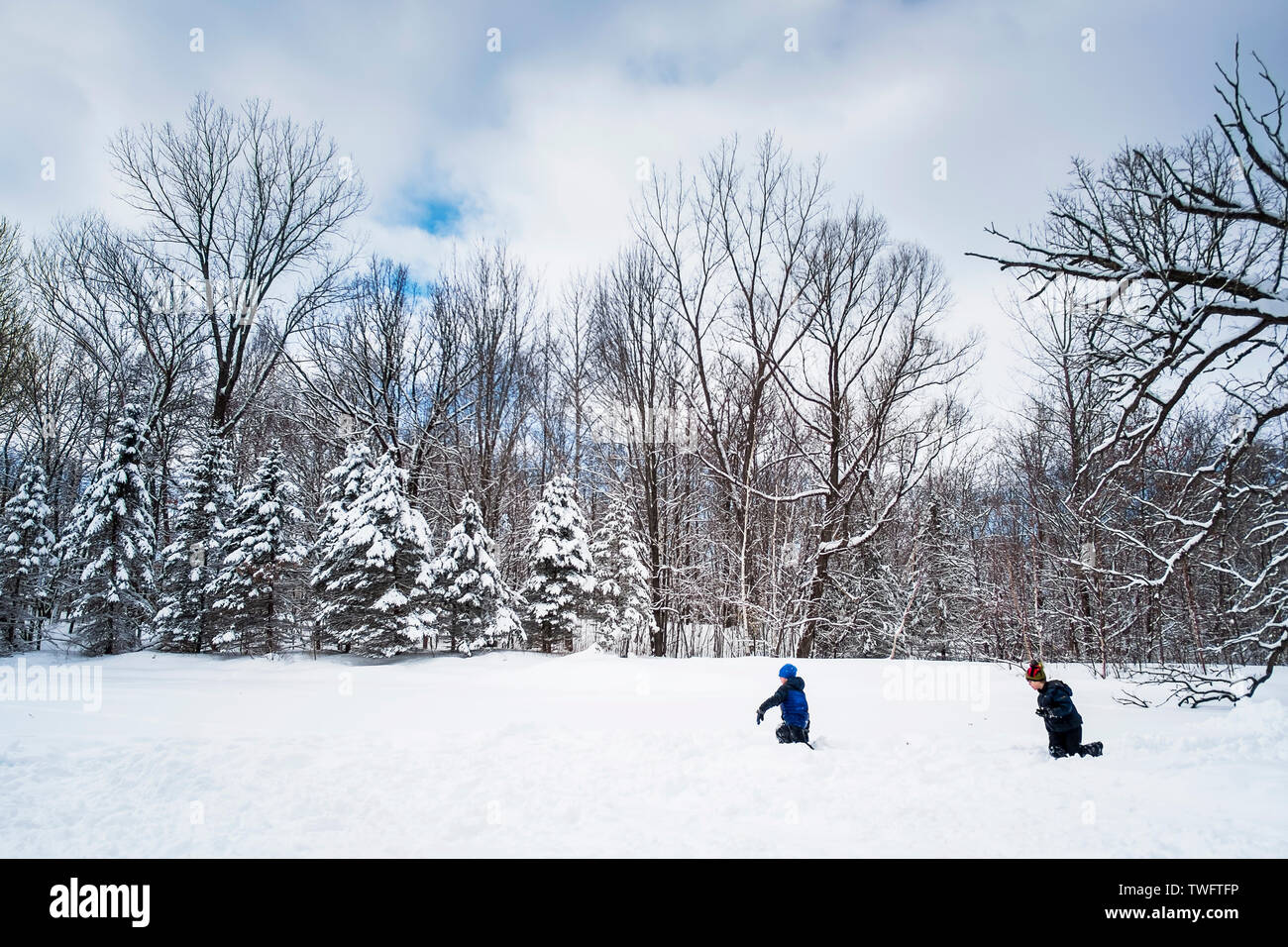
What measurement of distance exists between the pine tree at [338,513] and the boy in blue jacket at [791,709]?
1223 cm

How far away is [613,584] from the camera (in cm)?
2222

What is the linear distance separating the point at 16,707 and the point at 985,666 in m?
15.2

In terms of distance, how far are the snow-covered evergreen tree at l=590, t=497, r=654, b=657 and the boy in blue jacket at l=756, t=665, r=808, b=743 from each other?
1386 cm

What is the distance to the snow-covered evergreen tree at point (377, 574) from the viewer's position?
15.1 meters

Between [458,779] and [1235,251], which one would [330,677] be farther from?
[1235,251]

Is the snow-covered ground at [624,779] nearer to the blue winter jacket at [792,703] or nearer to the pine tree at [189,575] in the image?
the blue winter jacket at [792,703]

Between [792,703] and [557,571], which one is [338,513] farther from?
[792,703]

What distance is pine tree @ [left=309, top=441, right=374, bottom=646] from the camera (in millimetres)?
15508

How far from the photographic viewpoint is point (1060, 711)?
5.86 meters

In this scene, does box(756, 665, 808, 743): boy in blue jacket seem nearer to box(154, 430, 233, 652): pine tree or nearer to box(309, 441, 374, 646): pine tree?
box(309, 441, 374, 646): pine tree

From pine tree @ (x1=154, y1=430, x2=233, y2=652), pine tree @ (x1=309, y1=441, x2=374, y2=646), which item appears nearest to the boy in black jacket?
pine tree @ (x1=309, y1=441, x2=374, y2=646)

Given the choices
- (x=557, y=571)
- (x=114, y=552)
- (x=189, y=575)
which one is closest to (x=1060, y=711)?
(x=557, y=571)
